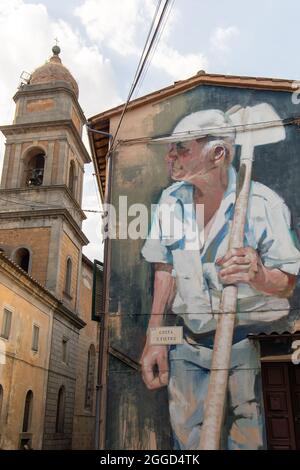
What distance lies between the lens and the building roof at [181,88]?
1318cm

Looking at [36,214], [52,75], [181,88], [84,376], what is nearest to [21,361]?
→ [36,214]

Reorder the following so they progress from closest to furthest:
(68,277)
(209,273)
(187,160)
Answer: (209,273), (187,160), (68,277)

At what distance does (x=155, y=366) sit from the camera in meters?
11.0

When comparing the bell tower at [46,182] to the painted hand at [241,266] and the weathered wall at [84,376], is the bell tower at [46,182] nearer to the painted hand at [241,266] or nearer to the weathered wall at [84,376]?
the weathered wall at [84,376]

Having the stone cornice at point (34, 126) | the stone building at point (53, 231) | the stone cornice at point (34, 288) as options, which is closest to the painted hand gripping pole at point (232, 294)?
the stone cornice at point (34, 288)

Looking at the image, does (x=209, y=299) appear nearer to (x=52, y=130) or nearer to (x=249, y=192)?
(x=249, y=192)

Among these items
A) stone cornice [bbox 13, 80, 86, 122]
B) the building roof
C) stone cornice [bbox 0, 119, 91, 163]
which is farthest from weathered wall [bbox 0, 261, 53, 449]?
stone cornice [bbox 13, 80, 86, 122]

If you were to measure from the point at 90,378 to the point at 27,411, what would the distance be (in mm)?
10714

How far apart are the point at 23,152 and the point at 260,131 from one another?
704 inches

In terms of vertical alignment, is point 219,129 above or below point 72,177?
below

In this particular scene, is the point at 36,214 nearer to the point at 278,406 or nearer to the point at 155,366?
the point at 155,366

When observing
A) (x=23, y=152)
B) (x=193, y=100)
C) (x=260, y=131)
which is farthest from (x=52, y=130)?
(x=260, y=131)

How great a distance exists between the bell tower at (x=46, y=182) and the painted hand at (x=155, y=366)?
13.3 meters

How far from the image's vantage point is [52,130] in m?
27.4
